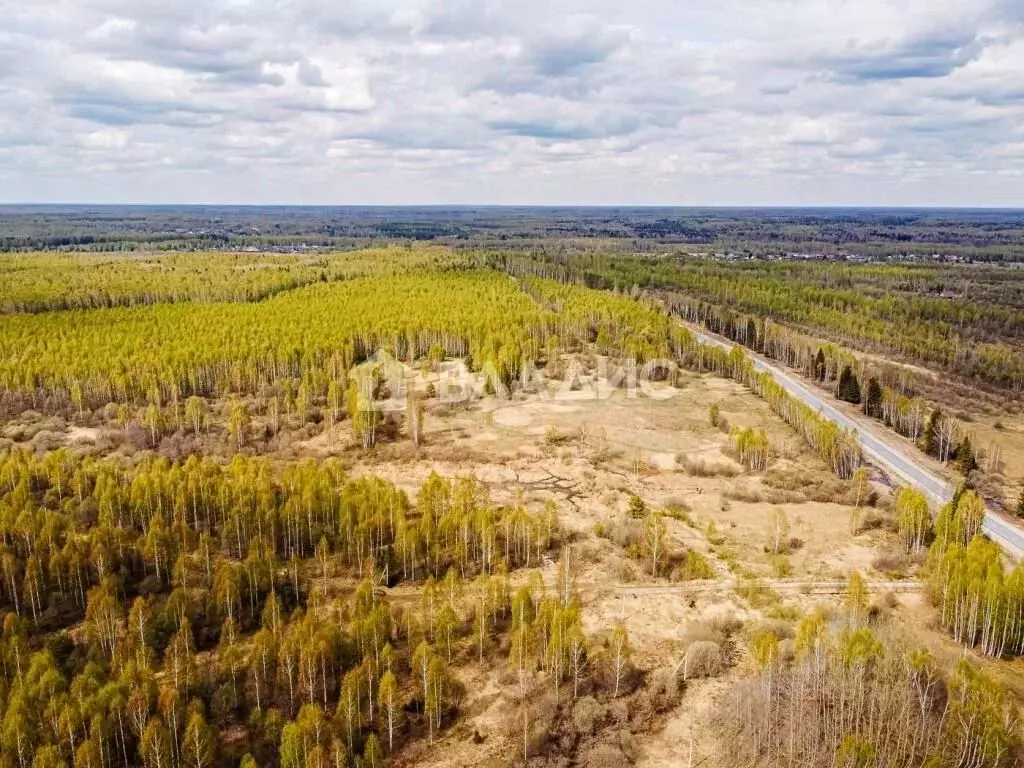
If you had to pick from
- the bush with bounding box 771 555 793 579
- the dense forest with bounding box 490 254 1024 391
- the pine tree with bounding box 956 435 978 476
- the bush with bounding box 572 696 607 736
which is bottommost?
the bush with bounding box 572 696 607 736

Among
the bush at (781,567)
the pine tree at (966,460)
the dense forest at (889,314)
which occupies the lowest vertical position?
the bush at (781,567)

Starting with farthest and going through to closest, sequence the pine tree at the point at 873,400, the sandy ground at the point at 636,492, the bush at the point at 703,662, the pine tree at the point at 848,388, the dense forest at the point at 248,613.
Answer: the pine tree at the point at 848,388, the pine tree at the point at 873,400, the bush at the point at 703,662, the sandy ground at the point at 636,492, the dense forest at the point at 248,613

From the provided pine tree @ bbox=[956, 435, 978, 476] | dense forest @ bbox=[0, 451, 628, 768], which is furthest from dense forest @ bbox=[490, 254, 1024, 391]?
dense forest @ bbox=[0, 451, 628, 768]

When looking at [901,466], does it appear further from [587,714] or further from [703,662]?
[587,714]

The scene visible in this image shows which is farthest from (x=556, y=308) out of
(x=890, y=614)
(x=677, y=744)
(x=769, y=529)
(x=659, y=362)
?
(x=677, y=744)

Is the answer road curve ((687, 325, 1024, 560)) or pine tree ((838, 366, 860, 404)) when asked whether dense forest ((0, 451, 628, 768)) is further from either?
pine tree ((838, 366, 860, 404))

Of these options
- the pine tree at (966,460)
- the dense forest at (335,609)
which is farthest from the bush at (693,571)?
the pine tree at (966,460)

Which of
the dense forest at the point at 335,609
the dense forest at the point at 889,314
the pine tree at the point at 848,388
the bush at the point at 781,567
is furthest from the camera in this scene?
the dense forest at the point at 889,314

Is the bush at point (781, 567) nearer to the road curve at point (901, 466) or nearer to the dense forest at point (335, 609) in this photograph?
the dense forest at point (335, 609)

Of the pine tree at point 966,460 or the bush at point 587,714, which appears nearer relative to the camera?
the bush at point 587,714

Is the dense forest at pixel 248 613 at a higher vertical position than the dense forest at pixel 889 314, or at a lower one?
lower

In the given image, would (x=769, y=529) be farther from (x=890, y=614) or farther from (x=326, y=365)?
(x=326, y=365)
